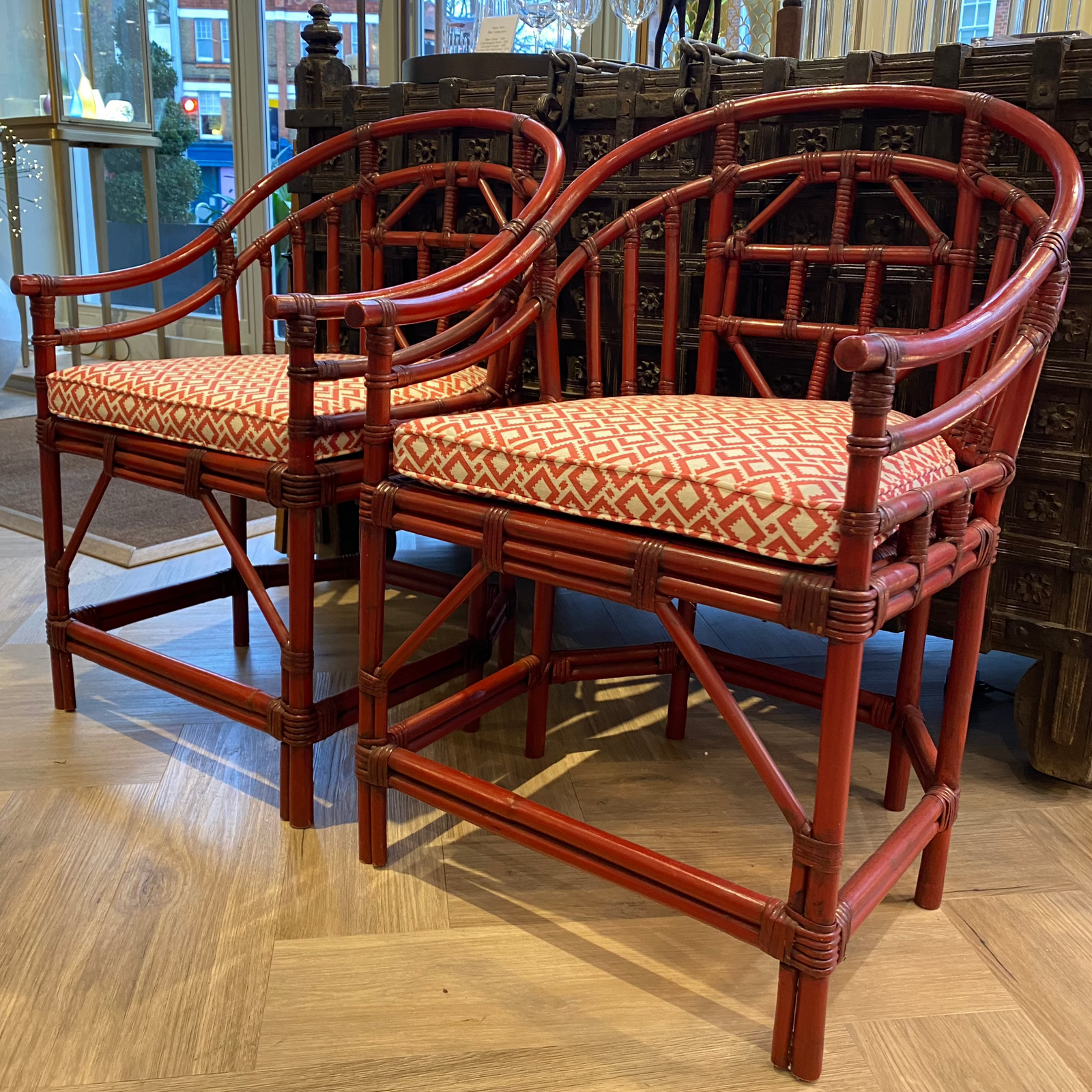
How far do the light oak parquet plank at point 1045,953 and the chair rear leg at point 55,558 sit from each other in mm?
1252

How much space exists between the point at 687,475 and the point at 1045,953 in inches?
26.5

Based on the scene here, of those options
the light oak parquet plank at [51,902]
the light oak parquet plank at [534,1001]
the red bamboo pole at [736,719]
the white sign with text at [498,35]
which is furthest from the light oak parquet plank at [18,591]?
the red bamboo pole at [736,719]

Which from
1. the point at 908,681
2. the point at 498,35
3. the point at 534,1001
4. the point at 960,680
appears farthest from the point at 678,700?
the point at 498,35

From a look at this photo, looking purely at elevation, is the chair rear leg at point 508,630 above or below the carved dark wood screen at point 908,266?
below

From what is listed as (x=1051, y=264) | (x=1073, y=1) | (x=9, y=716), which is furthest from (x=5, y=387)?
(x=1051, y=264)

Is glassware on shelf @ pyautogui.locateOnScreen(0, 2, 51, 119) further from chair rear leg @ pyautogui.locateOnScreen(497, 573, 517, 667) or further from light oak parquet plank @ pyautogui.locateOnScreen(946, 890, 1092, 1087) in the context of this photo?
light oak parquet plank @ pyautogui.locateOnScreen(946, 890, 1092, 1087)

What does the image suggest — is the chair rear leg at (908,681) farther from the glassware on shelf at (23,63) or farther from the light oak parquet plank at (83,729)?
the glassware on shelf at (23,63)

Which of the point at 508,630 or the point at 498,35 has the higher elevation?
the point at 498,35

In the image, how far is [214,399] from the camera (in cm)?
133

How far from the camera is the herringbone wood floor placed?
0.98m

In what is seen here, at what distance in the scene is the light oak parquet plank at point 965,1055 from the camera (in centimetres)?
97

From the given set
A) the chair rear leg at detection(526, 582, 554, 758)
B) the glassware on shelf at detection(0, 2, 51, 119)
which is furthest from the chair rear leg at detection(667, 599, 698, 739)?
the glassware on shelf at detection(0, 2, 51, 119)

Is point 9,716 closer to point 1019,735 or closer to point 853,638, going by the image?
point 853,638

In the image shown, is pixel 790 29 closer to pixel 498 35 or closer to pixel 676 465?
pixel 498 35
